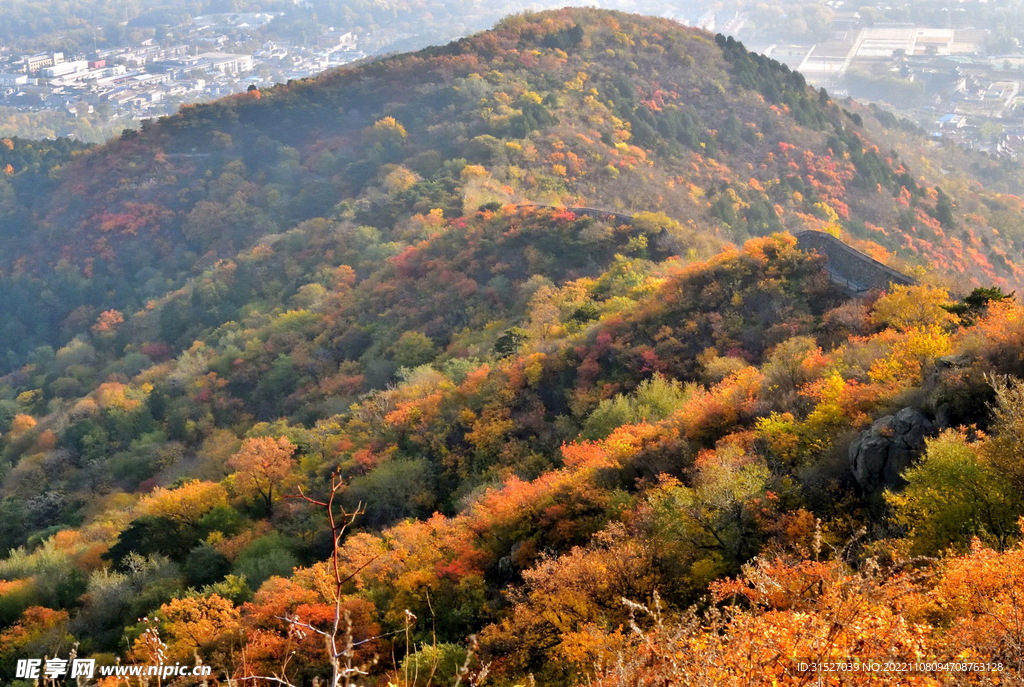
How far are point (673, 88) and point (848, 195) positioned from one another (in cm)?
2949

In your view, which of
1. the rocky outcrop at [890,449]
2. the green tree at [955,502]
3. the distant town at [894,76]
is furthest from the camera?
the distant town at [894,76]

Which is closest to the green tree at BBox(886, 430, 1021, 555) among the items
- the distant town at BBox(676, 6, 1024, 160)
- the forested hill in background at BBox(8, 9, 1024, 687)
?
the forested hill in background at BBox(8, 9, 1024, 687)

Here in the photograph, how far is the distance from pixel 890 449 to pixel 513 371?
2190 cm

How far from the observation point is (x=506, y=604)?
Answer: 22656 millimetres

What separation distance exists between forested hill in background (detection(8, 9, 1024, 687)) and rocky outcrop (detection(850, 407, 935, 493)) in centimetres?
10

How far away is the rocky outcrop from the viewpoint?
20.2 meters

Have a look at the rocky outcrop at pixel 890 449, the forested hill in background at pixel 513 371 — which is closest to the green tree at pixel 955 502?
the forested hill in background at pixel 513 371

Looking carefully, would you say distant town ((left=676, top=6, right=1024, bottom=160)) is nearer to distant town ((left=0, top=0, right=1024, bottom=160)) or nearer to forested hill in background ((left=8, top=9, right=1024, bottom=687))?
distant town ((left=0, top=0, right=1024, bottom=160))

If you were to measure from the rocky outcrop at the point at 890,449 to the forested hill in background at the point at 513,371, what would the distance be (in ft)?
0.34

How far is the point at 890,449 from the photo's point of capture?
20.5 m

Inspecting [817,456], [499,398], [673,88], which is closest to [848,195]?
[673,88]

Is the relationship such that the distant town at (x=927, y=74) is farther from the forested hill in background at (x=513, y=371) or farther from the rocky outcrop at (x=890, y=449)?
the rocky outcrop at (x=890, y=449)

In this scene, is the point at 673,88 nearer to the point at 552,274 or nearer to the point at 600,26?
the point at 600,26

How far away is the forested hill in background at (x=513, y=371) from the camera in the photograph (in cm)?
1886
